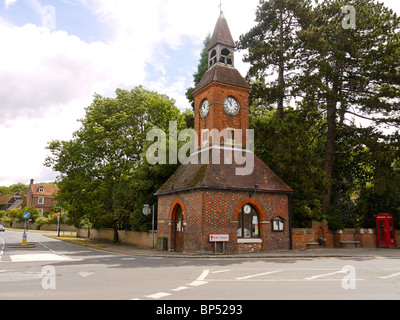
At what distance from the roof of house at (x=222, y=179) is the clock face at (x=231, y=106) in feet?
10.3

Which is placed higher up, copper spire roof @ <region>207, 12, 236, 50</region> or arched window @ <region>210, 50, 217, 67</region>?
copper spire roof @ <region>207, 12, 236, 50</region>

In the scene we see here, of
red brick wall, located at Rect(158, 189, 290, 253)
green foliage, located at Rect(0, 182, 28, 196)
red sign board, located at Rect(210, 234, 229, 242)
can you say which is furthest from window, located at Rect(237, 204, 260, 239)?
green foliage, located at Rect(0, 182, 28, 196)

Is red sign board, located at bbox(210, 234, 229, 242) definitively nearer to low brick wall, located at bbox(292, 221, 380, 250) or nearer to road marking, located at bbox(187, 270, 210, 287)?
road marking, located at bbox(187, 270, 210, 287)

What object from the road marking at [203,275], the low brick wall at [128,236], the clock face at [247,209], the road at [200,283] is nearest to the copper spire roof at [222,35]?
the clock face at [247,209]

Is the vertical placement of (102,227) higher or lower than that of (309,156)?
lower

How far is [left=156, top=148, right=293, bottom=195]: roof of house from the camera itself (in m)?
18.5

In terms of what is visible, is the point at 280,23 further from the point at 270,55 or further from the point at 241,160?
the point at 241,160

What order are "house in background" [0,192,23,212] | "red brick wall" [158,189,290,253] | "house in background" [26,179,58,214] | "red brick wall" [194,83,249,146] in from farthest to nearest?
1. "house in background" [0,192,23,212]
2. "house in background" [26,179,58,214]
3. "red brick wall" [194,83,249,146]
4. "red brick wall" [158,189,290,253]

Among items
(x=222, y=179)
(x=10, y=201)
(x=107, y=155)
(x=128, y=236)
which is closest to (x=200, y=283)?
(x=222, y=179)

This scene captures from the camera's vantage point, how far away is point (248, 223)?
63.5 ft

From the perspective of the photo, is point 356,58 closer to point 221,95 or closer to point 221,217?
point 221,95

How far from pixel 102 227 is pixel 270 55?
24.5 m
